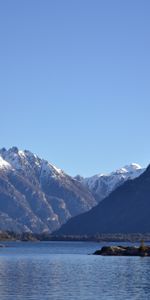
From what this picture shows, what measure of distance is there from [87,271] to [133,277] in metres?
21.2

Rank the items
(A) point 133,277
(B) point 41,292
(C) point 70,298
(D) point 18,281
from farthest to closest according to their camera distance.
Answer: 1. (A) point 133,277
2. (D) point 18,281
3. (B) point 41,292
4. (C) point 70,298

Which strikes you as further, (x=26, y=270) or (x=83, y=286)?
(x=26, y=270)

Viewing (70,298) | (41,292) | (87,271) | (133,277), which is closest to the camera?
(70,298)

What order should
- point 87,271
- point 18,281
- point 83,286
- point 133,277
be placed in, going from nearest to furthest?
point 83,286 < point 18,281 < point 133,277 < point 87,271

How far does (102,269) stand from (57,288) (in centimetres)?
5323

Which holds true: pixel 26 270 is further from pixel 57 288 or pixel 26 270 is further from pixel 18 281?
pixel 57 288

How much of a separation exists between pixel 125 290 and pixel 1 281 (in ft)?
91.3

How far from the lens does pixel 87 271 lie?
185 m

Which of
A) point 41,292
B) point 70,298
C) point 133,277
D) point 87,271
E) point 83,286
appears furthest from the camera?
point 87,271

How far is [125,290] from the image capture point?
135875mm

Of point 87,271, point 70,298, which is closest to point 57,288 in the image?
point 70,298

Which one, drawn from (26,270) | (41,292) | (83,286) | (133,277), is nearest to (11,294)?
(41,292)

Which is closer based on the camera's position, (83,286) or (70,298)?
(70,298)

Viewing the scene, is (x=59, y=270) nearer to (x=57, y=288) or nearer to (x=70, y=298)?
(x=57, y=288)
